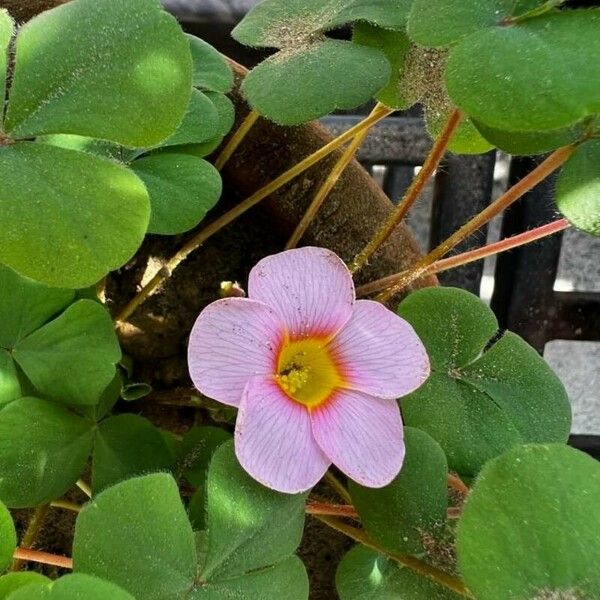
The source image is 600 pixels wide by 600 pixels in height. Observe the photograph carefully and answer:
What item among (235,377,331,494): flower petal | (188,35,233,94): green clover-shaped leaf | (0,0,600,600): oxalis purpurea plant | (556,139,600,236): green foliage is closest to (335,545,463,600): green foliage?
(0,0,600,600): oxalis purpurea plant

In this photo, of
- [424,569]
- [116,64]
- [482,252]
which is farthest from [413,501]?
[116,64]

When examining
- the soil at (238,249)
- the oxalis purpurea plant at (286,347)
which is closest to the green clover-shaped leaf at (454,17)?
the oxalis purpurea plant at (286,347)

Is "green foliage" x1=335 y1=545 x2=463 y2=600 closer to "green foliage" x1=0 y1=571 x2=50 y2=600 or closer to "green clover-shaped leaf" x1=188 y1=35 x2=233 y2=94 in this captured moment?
"green foliage" x1=0 y1=571 x2=50 y2=600

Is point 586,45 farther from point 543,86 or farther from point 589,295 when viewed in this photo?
point 589,295

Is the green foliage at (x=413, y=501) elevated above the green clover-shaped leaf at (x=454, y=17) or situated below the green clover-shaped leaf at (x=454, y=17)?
below

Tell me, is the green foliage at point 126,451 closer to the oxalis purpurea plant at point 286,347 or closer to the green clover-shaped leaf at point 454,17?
the oxalis purpurea plant at point 286,347
